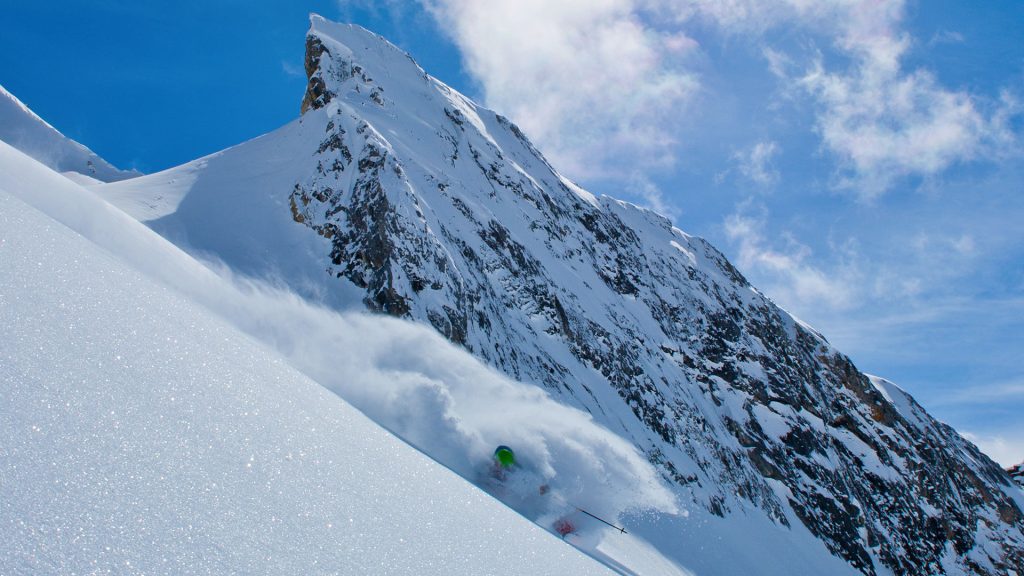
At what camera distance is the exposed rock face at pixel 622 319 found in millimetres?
27844

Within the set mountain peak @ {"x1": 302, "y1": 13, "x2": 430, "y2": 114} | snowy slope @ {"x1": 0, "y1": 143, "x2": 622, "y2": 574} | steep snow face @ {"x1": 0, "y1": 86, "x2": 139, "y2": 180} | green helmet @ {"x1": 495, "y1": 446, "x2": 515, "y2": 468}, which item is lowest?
snowy slope @ {"x1": 0, "y1": 143, "x2": 622, "y2": 574}

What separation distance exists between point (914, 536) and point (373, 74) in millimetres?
53567

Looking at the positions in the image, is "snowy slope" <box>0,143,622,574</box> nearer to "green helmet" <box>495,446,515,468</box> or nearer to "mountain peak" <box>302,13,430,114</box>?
"green helmet" <box>495,446,515,468</box>

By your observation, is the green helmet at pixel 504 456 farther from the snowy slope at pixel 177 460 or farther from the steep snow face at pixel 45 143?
the steep snow face at pixel 45 143

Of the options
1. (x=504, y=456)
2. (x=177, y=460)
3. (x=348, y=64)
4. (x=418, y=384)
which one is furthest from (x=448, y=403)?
(x=348, y=64)

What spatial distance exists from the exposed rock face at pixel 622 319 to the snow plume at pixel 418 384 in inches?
122

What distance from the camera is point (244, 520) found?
2.68 m

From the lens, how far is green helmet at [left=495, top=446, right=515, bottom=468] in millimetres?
16250

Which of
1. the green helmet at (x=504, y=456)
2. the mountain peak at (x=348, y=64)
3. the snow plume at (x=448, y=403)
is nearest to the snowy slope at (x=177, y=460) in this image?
the snow plume at (x=448, y=403)

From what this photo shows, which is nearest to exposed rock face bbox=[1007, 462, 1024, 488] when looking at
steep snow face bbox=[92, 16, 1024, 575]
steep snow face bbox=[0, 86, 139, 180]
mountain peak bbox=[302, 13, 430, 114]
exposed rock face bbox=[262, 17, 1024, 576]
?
exposed rock face bbox=[262, 17, 1024, 576]

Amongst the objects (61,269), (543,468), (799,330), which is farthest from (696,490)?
(799,330)

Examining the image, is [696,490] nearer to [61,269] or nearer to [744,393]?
[744,393]

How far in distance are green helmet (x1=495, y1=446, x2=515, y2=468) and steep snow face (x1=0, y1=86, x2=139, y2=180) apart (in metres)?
51.8

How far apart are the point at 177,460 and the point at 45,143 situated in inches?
2655
